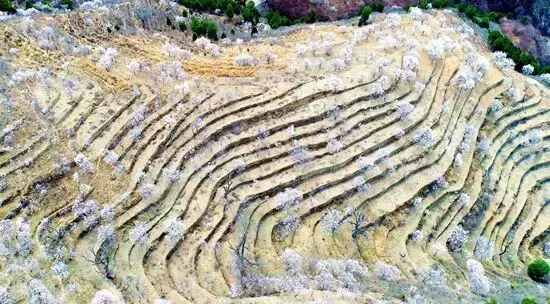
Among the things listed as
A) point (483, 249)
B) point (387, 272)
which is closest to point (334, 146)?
point (387, 272)

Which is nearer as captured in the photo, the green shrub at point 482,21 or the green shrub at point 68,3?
the green shrub at point 68,3

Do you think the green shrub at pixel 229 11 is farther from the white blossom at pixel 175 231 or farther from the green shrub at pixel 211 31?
the white blossom at pixel 175 231

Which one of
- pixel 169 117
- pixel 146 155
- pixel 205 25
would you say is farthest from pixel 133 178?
pixel 205 25

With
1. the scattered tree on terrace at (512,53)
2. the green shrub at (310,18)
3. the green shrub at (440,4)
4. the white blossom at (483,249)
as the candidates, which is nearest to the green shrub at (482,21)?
the green shrub at (440,4)

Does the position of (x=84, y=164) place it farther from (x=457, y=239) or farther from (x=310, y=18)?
(x=310, y=18)

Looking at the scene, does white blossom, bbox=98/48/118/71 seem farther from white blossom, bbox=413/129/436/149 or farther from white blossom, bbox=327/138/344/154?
white blossom, bbox=413/129/436/149

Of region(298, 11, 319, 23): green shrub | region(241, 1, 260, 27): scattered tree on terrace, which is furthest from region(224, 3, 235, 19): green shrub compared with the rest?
region(298, 11, 319, 23): green shrub

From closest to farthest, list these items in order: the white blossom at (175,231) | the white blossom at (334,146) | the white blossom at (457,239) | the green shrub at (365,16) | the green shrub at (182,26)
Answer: the white blossom at (175,231)
the white blossom at (457,239)
the white blossom at (334,146)
the green shrub at (182,26)
the green shrub at (365,16)
